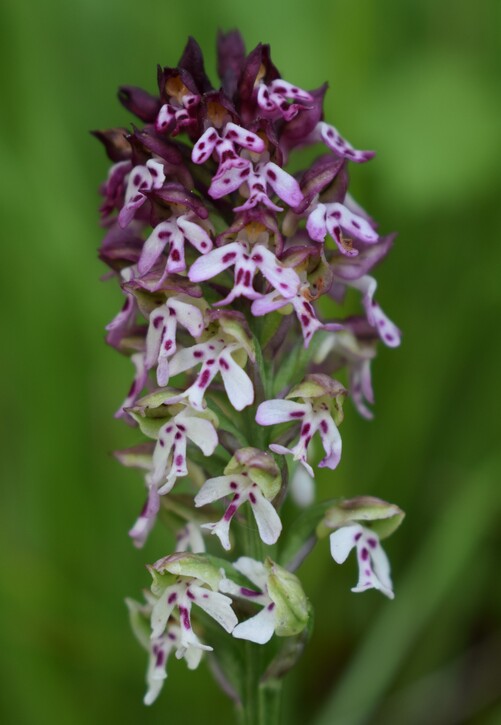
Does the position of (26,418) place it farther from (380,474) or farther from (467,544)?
(467,544)

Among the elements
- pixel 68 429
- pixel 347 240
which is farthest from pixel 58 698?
pixel 347 240

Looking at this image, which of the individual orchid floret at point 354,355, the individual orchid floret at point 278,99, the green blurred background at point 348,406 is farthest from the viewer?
the green blurred background at point 348,406

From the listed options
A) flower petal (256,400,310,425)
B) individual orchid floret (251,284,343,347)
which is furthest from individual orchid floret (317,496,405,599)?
individual orchid floret (251,284,343,347)

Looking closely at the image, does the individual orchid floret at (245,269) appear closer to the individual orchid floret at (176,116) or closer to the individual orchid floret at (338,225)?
the individual orchid floret at (338,225)

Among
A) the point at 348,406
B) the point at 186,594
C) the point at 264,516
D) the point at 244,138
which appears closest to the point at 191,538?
the point at 186,594

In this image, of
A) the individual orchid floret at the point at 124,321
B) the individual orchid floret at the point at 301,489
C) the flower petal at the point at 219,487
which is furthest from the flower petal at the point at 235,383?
the individual orchid floret at the point at 301,489

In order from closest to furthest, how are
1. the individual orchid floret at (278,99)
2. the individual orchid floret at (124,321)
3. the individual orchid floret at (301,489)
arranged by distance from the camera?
the individual orchid floret at (278,99) → the individual orchid floret at (124,321) → the individual orchid floret at (301,489)
